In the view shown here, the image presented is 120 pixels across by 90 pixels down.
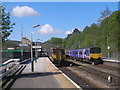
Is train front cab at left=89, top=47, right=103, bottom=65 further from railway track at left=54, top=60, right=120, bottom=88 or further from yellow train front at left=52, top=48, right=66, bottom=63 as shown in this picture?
railway track at left=54, top=60, right=120, bottom=88

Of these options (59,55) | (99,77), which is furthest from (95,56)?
(99,77)

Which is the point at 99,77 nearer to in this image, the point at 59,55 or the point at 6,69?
the point at 6,69

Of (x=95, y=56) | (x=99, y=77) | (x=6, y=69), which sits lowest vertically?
(x=99, y=77)

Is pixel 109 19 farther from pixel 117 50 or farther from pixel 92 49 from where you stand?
pixel 92 49

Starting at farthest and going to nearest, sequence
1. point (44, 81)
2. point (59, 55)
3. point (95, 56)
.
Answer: point (95, 56) → point (59, 55) → point (44, 81)

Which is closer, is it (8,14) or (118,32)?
(8,14)

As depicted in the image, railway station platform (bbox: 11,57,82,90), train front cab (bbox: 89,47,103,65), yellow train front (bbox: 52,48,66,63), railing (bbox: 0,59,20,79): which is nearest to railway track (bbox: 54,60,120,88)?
railway station platform (bbox: 11,57,82,90)

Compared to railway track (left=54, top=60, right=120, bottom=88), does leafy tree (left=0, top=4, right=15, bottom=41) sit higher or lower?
higher

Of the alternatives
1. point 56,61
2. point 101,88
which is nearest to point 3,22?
point 101,88

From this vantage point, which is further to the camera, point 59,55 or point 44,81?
point 59,55

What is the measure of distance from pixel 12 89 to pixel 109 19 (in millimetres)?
63700

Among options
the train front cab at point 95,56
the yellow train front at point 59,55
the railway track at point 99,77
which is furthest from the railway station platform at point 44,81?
the train front cab at point 95,56

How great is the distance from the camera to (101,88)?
13.4 m

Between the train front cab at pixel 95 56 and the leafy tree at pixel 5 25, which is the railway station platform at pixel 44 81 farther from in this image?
the train front cab at pixel 95 56
